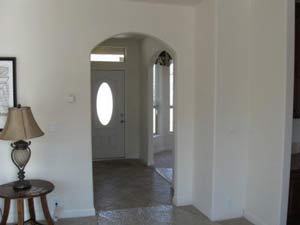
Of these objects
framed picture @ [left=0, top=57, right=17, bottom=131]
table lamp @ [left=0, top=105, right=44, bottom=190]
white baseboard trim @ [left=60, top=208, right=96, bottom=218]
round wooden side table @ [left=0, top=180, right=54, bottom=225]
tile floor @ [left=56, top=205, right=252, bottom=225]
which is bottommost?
tile floor @ [left=56, top=205, right=252, bottom=225]

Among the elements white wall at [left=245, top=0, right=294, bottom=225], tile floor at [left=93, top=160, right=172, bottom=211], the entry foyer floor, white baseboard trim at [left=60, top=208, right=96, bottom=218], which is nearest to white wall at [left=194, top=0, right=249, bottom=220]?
white wall at [left=245, top=0, right=294, bottom=225]

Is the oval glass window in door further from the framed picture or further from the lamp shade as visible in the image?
the lamp shade

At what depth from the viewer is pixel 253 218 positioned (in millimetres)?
3838

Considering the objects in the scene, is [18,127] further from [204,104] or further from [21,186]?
[204,104]

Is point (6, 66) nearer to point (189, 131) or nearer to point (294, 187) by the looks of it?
point (189, 131)

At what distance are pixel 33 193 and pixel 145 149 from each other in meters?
3.81

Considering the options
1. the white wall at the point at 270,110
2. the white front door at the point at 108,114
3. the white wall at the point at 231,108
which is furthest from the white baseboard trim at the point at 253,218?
the white front door at the point at 108,114

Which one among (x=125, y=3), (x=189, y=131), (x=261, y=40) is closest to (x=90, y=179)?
(x=189, y=131)

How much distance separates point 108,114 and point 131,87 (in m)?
0.81

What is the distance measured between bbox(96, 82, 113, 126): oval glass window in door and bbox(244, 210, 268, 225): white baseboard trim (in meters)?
4.03

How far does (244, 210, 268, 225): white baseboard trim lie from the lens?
370cm

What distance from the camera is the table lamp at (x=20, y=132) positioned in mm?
3152

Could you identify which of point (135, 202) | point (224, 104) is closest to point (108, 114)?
point (135, 202)

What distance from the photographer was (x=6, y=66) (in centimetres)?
366
